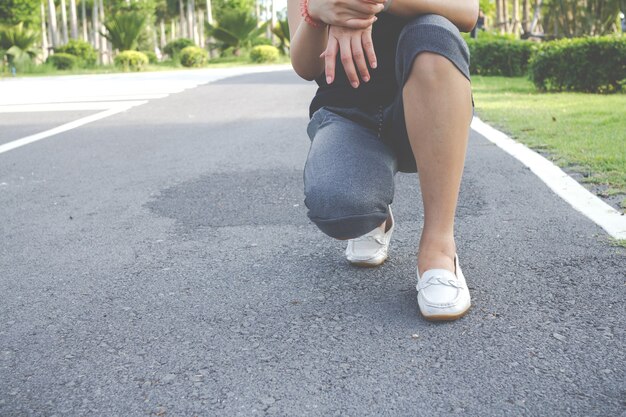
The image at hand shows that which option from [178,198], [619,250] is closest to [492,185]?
[619,250]

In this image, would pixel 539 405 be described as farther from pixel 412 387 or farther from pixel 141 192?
pixel 141 192

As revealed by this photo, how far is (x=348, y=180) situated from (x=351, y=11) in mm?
481

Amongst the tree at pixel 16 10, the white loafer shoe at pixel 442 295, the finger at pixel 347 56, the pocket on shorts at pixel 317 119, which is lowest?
the white loafer shoe at pixel 442 295

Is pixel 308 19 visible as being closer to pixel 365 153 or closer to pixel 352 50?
pixel 352 50

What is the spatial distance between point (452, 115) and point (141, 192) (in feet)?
8.17

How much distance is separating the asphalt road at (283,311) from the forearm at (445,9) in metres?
0.84

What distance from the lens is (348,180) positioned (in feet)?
7.20

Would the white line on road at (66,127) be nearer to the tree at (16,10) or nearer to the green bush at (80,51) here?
the tree at (16,10)

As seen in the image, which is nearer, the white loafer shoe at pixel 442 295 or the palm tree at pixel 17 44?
the white loafer shoe at pixel 442 295

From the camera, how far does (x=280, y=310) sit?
226cm

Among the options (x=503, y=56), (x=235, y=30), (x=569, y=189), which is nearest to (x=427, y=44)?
(x=569, y=189)

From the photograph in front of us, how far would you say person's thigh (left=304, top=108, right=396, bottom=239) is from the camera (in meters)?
2.19

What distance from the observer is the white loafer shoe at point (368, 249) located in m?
2.63

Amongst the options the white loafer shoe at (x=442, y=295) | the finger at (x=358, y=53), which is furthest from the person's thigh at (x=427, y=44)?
the white loafer shoe at (x=442, y=295)
